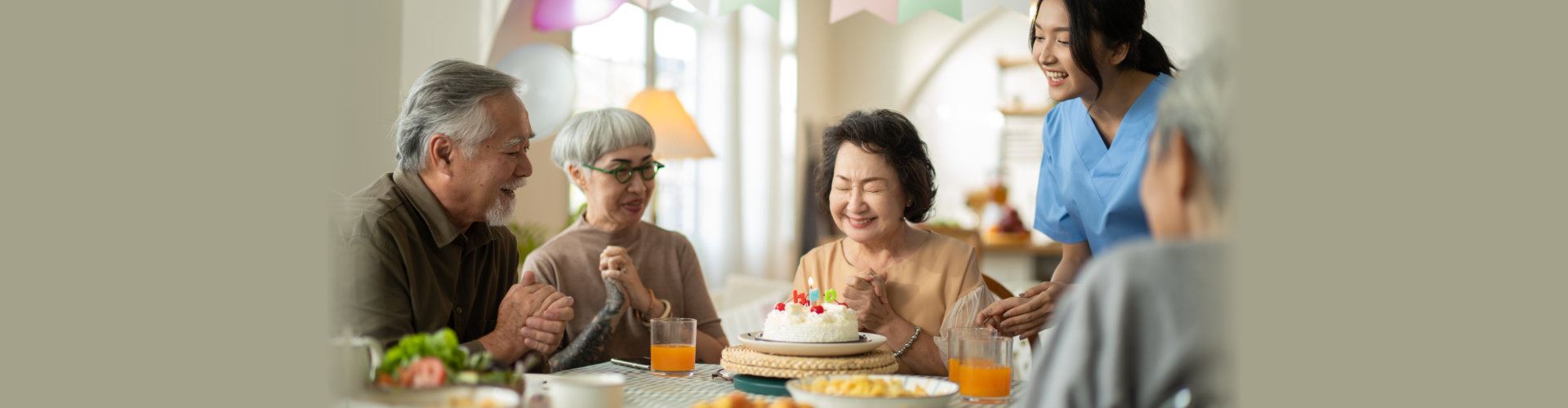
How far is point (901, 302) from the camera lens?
2.19 metres

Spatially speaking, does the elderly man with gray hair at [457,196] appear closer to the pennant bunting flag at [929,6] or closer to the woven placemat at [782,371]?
the woven placemat at [782,371]

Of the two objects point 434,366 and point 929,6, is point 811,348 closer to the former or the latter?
point 434,366

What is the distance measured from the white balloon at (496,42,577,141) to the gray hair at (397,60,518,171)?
2.84ft

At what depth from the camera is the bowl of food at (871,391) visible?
1298 mm

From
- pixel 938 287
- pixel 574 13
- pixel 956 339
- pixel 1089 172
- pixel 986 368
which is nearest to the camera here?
pixel 986 368

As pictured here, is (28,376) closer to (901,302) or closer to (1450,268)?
(1450,268)

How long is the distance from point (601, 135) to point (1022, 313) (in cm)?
117

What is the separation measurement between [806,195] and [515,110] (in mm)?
6075

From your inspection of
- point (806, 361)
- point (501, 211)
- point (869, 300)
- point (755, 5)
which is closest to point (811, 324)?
point (806, 361)

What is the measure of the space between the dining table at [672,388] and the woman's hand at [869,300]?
30 cm

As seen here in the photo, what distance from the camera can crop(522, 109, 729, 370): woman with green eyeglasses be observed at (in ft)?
8.13

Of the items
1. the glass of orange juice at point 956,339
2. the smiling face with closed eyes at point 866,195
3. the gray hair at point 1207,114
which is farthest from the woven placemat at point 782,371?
the gray hair at point 1207,114

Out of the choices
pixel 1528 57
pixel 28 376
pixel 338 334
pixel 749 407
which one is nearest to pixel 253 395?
pixel 338 334

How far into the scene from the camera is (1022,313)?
1896mm
